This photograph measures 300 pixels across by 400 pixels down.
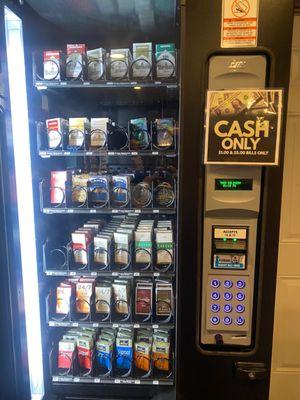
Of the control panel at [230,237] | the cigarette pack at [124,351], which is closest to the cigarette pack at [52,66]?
the control panel at [230,237]

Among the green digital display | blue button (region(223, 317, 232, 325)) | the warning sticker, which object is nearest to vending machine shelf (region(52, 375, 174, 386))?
blue button (region(223, 317, 232, 325))

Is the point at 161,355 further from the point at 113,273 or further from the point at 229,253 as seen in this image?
the point at 229,253

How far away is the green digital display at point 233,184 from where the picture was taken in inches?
41.6

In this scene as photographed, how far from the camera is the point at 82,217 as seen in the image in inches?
70.2

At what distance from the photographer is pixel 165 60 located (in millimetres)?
1437

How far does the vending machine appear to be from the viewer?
1.01m

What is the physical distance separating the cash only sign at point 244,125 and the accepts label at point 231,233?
9.1 inches

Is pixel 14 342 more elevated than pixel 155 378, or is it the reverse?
pixel 14 342

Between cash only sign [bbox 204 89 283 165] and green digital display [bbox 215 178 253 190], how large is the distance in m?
0.06

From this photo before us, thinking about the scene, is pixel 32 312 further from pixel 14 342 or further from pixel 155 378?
pixel 155 378

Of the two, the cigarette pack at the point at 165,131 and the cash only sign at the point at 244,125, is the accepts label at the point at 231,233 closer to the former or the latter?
the cash only sign at the point at 244,125

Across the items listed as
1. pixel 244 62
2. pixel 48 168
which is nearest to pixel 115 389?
pixel 48 168

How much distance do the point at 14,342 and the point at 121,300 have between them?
516mm

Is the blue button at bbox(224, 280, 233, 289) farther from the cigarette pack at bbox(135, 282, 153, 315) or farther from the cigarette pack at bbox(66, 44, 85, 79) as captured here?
the cigarette pack at bbox(66, 44, 85, 79)
